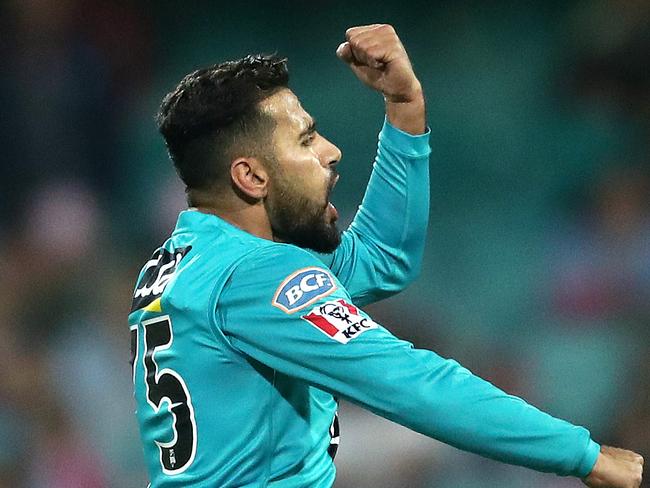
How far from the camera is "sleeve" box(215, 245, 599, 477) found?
1666 mm

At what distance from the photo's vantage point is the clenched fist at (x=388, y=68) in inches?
87.1

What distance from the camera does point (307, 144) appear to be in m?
2.06

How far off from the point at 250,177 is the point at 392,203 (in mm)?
546

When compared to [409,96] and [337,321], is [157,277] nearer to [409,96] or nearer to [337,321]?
[337,321]

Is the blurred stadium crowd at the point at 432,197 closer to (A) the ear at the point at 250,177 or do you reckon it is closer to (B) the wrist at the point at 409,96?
(B) the wrist at the point at 409,96

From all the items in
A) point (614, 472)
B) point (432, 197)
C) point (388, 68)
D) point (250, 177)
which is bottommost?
point (432, 197)

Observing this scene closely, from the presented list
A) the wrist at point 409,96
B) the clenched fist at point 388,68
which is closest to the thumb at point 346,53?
the clenched fist at point 388,68

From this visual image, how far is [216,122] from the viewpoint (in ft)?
6.49

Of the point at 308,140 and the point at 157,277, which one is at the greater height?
the point at 308,140

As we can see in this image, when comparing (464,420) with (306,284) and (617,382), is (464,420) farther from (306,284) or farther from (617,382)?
(617,382)

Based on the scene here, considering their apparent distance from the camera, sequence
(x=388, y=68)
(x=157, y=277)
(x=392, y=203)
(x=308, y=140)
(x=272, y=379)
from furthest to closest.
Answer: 1. (x=392, y=203)
2. (x=388, y=68)
3. (x=308, y=140)
4. (x=157, y=277)
5. (x=272, y=379)

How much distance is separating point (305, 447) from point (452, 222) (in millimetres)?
2667

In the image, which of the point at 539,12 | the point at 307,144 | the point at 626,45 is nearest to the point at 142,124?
the point at 539,12

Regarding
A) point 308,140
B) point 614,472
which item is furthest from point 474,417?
point 308,140
